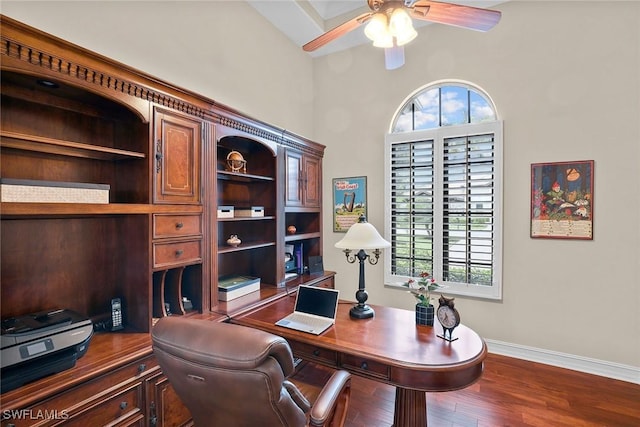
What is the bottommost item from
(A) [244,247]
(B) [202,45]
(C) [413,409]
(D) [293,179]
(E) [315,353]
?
(C) [413,409]

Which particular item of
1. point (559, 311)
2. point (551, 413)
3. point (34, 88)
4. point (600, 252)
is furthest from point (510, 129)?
point (34, 88)

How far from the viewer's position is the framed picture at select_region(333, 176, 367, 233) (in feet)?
12.3

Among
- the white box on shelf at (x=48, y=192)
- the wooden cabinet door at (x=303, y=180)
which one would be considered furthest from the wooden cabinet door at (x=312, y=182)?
the white box on shelf at (x=48, y=192)

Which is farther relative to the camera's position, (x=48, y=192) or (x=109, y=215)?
(x=109, y=215)

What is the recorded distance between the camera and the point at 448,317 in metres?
1.72

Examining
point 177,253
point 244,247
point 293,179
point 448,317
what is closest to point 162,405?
point 177,253

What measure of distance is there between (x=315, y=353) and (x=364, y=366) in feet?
1.05

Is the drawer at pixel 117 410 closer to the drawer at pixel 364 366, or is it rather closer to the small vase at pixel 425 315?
the drawer at pixel 364 366

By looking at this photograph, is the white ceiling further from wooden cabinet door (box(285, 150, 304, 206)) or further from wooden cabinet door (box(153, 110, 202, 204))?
wooden cabinet door (box(153, 110, 202, 204))

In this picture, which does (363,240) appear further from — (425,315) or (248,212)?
(248,212)

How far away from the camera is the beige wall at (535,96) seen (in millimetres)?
2523

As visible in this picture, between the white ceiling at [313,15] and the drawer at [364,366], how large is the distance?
3318mm

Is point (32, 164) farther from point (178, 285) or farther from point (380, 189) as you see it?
point (380, 189)

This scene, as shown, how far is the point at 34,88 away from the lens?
157 centimetres
